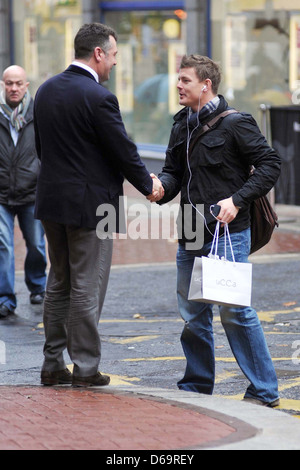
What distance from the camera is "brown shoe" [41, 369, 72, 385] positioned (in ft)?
20.2

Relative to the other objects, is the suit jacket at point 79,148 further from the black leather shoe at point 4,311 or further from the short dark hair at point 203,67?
the black leather shoe at point 4,311

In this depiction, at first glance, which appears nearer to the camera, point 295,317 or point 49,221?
point 49,221

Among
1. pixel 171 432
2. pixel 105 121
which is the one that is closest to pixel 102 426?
pixel 171 432

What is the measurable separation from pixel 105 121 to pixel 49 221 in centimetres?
63

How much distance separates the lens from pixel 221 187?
19.2 feet

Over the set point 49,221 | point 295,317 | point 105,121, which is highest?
point 105,121

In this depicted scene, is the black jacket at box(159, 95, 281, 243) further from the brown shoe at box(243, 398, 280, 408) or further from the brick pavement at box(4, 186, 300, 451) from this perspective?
the brick pavement at box(4, 186, 300, 451)

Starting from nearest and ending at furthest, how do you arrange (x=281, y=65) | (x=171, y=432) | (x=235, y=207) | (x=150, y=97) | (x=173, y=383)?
(x=171, y=432)
(x=235, y=207)
(x=173, y=383)
(x=281, y=65)
(x=150, y=97)

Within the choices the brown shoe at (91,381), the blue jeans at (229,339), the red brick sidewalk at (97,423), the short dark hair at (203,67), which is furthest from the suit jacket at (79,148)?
the red brick sidewalk at (97,423)

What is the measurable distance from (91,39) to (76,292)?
1.36 m

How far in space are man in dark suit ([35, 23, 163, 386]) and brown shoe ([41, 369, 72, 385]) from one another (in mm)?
168

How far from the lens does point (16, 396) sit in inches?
230

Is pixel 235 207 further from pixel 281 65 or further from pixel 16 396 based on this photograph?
pixel 281 65

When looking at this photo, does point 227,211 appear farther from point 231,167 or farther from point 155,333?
point 155,333
